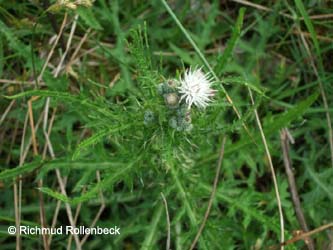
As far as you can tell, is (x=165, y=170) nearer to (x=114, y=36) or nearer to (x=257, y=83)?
(x=257, y=83)

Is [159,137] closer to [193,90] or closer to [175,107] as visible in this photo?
[175,107]

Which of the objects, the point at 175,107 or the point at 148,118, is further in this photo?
the point at 148,118

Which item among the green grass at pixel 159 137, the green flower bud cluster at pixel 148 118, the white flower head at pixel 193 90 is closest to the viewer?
the white flower head at pixel 193 90

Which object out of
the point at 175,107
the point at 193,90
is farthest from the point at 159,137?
the point at 193,90

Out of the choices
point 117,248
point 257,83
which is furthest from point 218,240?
point 257,83

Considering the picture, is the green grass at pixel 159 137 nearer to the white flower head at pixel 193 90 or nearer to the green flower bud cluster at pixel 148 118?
the green flower bud cluster at pixel 148 118

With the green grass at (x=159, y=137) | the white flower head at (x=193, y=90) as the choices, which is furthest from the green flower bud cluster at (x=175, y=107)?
the green grass at (x=159, y=137)

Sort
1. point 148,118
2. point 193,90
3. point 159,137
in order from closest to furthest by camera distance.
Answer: point 193,90
point 148,118
point 159,137

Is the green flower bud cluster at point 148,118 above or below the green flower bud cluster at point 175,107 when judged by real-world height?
above

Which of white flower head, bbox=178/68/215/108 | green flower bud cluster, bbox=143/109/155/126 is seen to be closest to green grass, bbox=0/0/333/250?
green flower bud cluster, bbox=143/109/155/126
